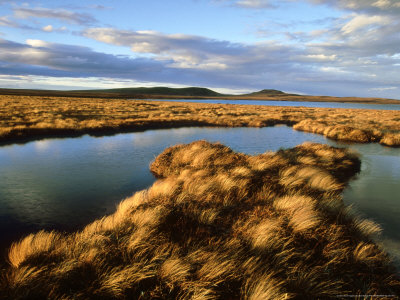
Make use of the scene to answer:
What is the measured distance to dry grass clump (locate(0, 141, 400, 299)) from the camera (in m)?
4.00

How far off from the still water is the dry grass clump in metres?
1.62

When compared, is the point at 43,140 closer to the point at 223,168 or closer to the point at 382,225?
the point at 223,168

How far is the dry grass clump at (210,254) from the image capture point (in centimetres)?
400

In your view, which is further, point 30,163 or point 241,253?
point 30,163


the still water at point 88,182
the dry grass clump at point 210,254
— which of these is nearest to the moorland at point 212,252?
the dry grass clump at point 210,254

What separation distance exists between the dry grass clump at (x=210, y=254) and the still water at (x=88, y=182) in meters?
1.62

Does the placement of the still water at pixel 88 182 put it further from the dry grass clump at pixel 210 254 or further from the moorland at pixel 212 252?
the dry grass clump at pixel 210 254

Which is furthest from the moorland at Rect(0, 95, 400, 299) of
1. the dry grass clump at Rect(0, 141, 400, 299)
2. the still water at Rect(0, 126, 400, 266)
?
the still water at Rect(0, 126, 400, 266)

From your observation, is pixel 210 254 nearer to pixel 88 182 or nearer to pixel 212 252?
pixel 212 252

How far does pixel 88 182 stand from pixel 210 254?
809 cm

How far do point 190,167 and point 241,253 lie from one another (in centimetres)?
751

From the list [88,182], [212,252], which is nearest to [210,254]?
[212,252]

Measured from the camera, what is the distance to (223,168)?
1121 centimetres

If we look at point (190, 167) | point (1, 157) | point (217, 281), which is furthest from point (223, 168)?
point (1, 157)
